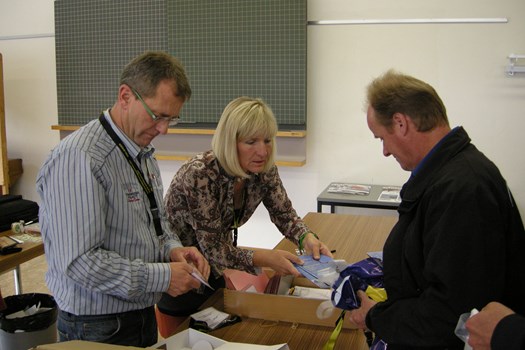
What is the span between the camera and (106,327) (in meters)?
1.36

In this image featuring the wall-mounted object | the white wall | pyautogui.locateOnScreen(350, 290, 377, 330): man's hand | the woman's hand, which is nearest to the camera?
pyautogui.locateOnScreen(350, 290, 377, 330): man's hand

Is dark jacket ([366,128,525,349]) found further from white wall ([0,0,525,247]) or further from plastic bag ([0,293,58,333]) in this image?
white wall ([0,0,525,247])

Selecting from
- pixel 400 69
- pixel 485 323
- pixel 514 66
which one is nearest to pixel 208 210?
pixel 485 323

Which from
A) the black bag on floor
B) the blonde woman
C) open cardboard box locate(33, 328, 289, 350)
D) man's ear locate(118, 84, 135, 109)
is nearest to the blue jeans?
open cardboard box locate(33, 328, 289, 350)

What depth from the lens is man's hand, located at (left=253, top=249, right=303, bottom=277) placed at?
5.57 feet

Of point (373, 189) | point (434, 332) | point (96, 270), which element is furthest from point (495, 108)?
point (96, 270)

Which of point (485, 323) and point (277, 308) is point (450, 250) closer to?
point (485, 323)

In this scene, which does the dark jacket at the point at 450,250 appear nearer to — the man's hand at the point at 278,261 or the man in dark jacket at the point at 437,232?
the man in dark jacket at the point at 437,232

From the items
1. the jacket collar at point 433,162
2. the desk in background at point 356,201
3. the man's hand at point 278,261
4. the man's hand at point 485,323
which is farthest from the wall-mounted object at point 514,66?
the man's hand at point 485,323

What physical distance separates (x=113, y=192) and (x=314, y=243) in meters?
0.91

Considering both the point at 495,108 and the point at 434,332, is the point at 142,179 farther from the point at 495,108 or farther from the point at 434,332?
the point at 495,108

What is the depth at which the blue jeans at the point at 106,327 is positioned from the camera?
135 cm

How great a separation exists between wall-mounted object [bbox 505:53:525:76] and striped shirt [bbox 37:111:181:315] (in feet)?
11.1

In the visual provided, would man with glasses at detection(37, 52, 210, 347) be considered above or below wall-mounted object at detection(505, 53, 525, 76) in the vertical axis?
below
